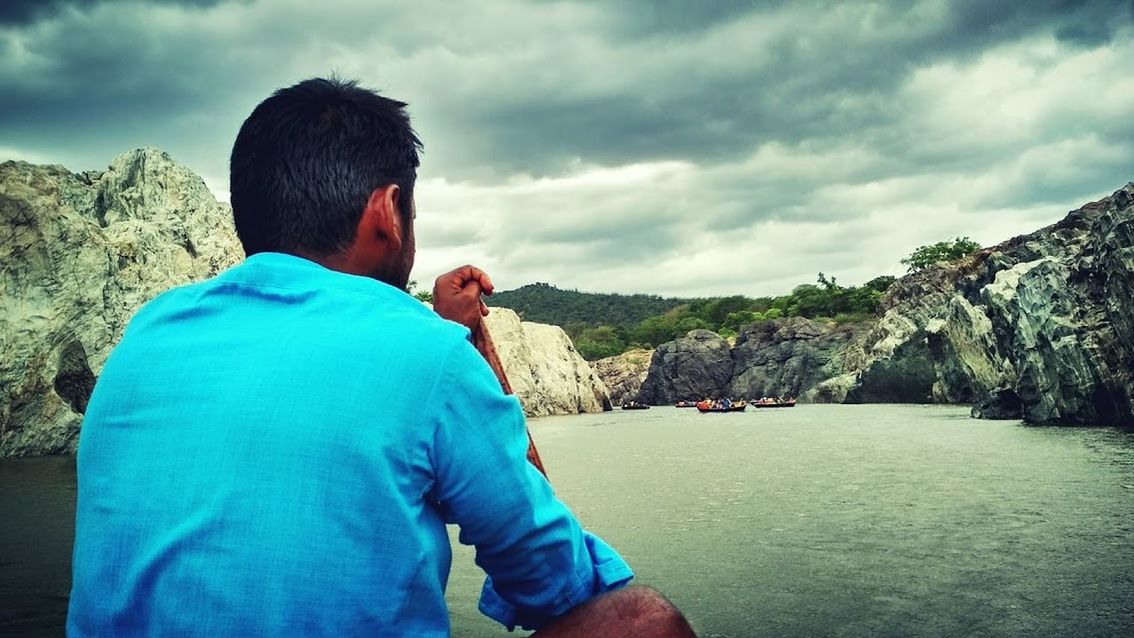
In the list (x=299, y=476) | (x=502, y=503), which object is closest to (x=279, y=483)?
(x=299, y=476)

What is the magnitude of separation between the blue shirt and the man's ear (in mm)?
253

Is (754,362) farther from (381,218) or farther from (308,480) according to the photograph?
(308,480)

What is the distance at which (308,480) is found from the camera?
1104 mm

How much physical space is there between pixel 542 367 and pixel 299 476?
4955 cm

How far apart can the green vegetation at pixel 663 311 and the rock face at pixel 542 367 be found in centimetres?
2322

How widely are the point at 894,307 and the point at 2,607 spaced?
55.2 meters

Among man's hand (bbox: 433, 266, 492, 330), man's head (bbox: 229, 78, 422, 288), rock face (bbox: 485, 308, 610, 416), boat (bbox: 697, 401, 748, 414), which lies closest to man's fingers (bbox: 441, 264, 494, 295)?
man's hand (bbox: 433, 266, 492, 330)

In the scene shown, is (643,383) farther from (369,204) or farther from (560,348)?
(369,204)

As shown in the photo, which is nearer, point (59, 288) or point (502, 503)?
point (502, 503)

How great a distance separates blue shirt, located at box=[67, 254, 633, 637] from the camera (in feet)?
3.60

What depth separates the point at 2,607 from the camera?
17.0ft

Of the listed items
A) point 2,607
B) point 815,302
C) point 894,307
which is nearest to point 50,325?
point 2,607

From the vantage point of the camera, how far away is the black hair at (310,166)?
4.78 ft

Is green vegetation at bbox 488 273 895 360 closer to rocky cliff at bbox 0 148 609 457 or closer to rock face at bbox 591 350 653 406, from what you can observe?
rock face at bbox 591 350 653 406
